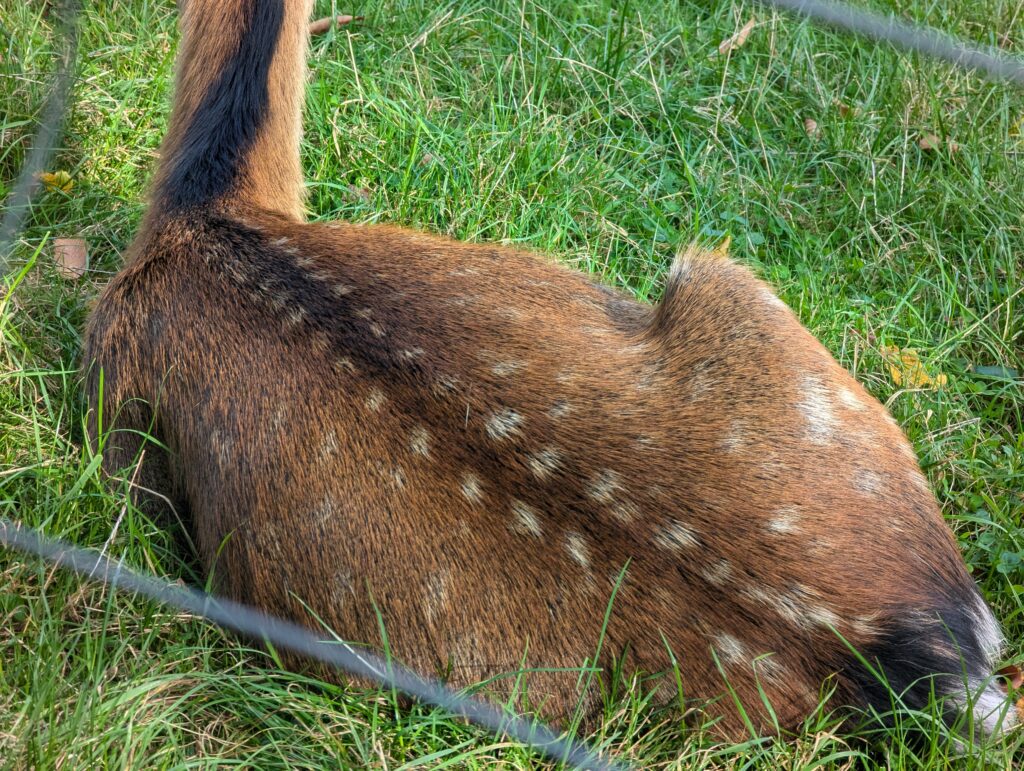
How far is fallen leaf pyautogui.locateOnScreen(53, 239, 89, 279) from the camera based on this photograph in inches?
156

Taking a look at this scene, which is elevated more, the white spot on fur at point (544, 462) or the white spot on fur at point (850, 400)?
the white spot on fur at point (850, 400)

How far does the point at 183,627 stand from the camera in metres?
2.88

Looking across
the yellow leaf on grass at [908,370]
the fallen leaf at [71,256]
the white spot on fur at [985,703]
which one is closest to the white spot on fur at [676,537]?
the white spot on fur at [985,703]

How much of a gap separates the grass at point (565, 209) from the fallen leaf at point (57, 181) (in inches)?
1.7

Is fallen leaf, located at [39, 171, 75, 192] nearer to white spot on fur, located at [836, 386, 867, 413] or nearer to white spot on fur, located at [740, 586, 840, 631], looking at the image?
white spot on fur, located at [836, 386, 867, 413]

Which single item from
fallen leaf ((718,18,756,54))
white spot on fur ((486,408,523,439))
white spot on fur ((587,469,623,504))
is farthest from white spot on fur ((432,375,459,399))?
fallen leaf ((718,18,756,54))

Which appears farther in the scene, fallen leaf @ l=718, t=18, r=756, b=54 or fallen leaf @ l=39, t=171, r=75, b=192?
fallen leaf @ l=718, t=18, r=756, b=54

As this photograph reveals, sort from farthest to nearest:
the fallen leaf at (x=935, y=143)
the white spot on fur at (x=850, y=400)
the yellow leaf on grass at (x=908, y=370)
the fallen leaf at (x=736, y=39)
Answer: the fallen leaf at (x=736, y=39) → the fallen leaf at (x=935, y=143) → the yellow leaf on grass at (x=908, y=370) → the white spot on fur at (x=850, y=400)

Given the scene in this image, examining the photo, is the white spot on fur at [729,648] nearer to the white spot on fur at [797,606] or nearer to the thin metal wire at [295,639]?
the white spot on fur at [797,606]

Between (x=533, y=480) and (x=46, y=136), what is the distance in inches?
109

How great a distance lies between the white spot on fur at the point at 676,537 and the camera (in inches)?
96.0

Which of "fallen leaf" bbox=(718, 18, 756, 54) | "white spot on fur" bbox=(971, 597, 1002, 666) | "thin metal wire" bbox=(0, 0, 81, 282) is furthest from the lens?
"fallen leaf" bbox=(718, 18, 756, 54)

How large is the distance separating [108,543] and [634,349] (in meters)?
1.42

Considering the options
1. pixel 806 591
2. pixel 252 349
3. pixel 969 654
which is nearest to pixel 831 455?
pixel 806 591
